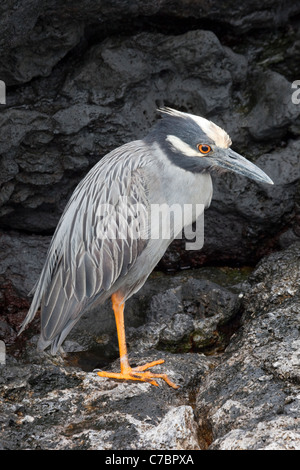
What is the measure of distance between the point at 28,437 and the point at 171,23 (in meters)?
2.73

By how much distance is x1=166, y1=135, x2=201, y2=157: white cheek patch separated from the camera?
3.39 m

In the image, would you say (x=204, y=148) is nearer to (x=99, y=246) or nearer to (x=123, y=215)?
(x=123, y=215)

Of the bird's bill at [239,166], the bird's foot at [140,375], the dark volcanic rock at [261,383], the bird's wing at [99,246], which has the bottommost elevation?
the bird's foot at [140,375]

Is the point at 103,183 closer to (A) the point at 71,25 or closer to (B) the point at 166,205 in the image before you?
(B) the point at 166,205

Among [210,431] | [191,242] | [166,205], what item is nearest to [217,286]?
[191,242]

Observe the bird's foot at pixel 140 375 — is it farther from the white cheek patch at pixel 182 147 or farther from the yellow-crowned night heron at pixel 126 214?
the white cheek patch at pixel 182 147

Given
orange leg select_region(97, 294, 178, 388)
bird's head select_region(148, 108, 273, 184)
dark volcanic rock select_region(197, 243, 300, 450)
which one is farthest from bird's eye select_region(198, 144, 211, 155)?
orange leg select_region(97, 294, 178, 388)

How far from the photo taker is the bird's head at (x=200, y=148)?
3361 millimetres

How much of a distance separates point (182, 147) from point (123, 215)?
1.58 feet

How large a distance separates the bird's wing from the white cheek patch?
19 cm

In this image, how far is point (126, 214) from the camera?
340cm

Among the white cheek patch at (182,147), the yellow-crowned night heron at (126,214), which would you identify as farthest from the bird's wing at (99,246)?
the white cheek patch at (182,147)

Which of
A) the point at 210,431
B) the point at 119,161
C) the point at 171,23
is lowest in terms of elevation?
the point at 210,431

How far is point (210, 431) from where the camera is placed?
2885mm
